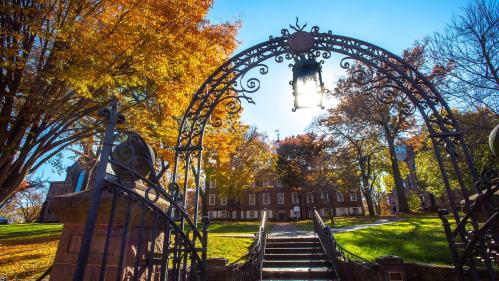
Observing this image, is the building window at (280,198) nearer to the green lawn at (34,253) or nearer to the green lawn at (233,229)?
the green lawn at (233,229)

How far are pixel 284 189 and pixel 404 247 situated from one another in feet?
119

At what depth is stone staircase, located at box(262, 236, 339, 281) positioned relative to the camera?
25.0ft

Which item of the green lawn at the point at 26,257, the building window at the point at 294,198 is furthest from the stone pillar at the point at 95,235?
the building window at the point at 294,198

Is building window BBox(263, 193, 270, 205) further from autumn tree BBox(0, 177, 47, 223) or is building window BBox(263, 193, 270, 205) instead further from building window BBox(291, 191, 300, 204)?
autumn tree BBox(0, 177, 47, 223)

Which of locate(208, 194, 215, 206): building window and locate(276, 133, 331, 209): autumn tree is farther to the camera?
locate(208, 194, 215, 206): building window

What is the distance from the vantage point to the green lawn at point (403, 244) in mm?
7355

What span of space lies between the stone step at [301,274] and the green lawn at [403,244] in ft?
4.53

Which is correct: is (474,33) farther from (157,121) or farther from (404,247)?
(157,121)

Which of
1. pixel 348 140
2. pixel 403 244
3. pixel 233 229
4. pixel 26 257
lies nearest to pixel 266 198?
pixel 348 140

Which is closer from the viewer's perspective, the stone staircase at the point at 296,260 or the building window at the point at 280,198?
the stone staircase at the point at 296,260

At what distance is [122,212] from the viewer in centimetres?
228

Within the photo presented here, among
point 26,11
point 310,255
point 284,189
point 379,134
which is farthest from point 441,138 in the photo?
point 284,189

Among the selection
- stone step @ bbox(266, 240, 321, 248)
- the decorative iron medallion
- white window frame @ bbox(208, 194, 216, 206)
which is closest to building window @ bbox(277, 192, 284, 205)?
white window frame @ bbox(208, 194, 216, 206)

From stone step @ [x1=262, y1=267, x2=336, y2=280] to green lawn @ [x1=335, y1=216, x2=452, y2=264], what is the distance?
1.38 meters
